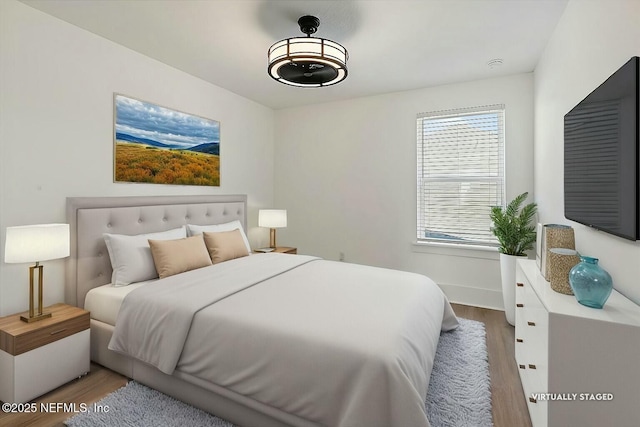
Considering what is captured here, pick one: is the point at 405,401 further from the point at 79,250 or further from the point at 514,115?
the point at 514,115

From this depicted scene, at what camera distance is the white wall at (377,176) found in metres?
3.46

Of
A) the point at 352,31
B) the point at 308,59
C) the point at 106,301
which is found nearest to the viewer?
the point at 308,59

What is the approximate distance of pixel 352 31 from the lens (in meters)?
2.50

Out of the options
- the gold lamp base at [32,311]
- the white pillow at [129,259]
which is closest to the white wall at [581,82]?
the white pillow at [129,259]

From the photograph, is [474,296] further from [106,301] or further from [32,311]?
[32,311]

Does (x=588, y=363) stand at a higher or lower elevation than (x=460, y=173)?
lower

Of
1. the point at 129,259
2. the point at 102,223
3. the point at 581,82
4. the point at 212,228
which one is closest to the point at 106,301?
the point at 129,259

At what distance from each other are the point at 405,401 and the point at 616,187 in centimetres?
132

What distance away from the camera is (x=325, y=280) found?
8.13 ft

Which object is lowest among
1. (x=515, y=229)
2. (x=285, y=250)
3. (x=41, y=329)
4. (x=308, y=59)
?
(x=41, y=329)

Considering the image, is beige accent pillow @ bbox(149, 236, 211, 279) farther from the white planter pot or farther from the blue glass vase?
the white planter pot

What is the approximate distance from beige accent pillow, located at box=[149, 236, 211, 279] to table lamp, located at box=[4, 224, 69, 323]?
2.06 ft

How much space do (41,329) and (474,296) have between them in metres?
3.94

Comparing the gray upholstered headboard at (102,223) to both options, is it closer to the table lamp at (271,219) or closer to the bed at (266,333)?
the bed at (266,333)
